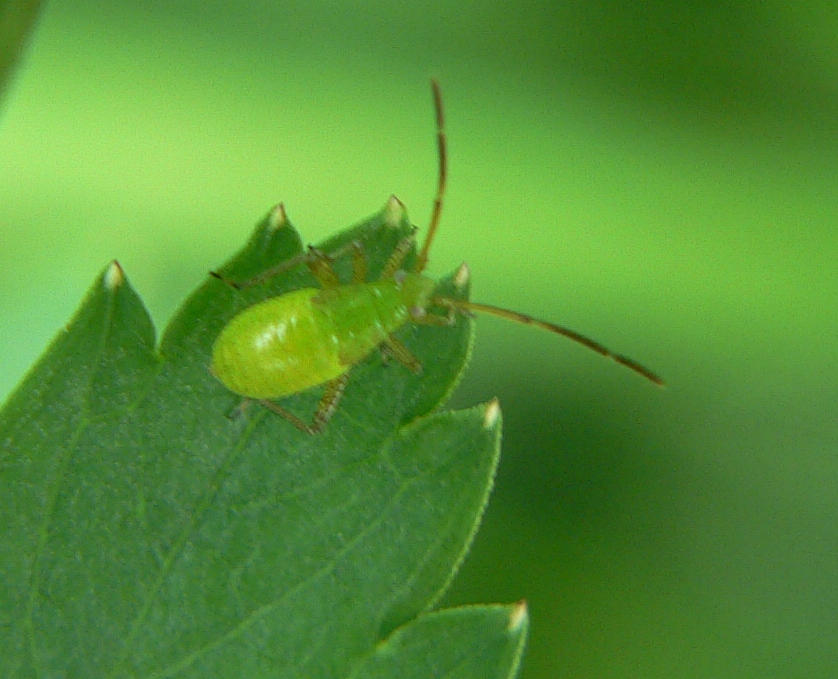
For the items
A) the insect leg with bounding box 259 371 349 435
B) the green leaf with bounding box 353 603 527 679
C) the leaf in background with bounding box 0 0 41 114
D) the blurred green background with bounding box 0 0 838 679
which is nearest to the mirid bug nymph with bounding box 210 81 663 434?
the insect leg with bounding box 259 371 349 435

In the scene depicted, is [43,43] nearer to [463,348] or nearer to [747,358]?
[463,348]

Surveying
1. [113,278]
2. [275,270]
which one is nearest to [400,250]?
[275,270]

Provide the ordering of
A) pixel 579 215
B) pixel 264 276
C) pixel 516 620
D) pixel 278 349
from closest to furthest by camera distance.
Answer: pixel 516 620
pixel 264 276
pixel 278 349
pixel 579 215

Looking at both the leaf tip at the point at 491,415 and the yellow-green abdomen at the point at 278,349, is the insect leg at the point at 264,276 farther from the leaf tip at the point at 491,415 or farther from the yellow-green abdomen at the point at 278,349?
the leaf tip at the point at 491,415

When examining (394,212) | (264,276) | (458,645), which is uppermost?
(394,212)

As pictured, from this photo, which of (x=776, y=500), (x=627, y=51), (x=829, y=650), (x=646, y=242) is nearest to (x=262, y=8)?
(x=627, y=51)

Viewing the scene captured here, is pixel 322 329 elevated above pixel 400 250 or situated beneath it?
situated beneath

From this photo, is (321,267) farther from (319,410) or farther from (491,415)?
(491,415)

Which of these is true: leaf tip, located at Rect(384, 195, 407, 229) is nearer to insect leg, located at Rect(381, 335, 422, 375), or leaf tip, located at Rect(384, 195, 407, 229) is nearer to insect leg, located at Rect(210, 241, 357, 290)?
insect leg, located at Rect(210, 241, 357, 290)
